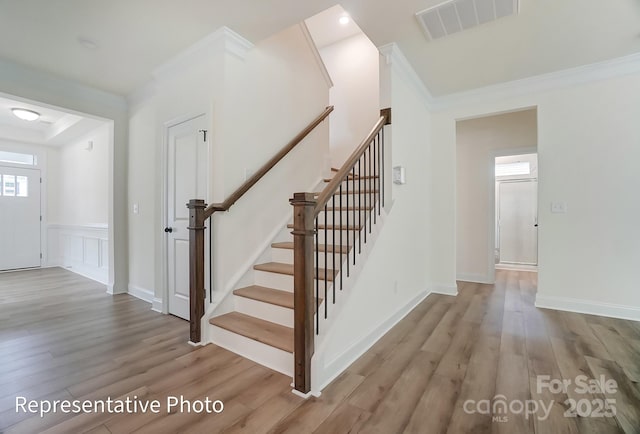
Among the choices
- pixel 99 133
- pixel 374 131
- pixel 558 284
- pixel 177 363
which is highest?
pixel 99 133

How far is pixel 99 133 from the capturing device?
5.14 meters

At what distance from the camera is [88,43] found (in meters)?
2.74

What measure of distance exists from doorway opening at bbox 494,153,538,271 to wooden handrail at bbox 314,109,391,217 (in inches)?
196

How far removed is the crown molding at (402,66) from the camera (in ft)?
9.21

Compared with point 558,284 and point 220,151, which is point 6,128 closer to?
point 220,151

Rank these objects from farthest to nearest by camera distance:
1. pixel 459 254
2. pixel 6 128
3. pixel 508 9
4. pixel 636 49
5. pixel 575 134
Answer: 1. pixel 6 128
2. pixel 459 254
3. pixel 575 134
4. pixel 636 49
5. pixel 508 9

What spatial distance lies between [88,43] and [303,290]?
10.5 feet

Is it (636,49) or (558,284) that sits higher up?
(636,49)

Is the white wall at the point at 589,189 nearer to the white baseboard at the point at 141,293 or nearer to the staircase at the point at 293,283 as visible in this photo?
the staircase at the point at 293,283

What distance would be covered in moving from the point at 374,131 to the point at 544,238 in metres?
2.56

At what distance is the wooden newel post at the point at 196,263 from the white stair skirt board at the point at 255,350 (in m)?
0.15

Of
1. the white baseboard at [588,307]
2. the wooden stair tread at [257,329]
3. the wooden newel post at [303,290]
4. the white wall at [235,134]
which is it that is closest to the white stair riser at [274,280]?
the white wall at [235,134]

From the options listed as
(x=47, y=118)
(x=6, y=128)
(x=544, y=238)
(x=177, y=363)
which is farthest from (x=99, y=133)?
(x=544, y=238)

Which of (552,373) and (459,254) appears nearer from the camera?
(552,373)
